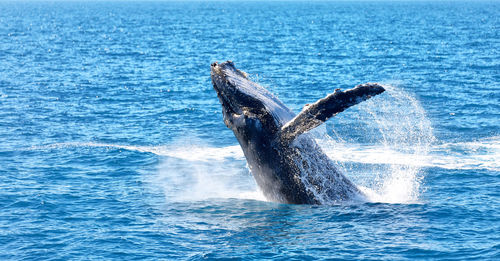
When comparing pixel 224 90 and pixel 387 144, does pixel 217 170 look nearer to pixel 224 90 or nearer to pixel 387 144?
pixel 224 90

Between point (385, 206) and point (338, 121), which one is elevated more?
point (338, 121)

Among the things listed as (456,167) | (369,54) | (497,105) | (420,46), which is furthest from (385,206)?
(420,46)

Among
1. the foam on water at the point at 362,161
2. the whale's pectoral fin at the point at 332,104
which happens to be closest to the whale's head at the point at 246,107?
the whale's pectoral fin at the point at 332,104

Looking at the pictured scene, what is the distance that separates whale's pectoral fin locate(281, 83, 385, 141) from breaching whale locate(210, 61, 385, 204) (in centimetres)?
37

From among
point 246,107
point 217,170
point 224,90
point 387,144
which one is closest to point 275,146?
point 246,107

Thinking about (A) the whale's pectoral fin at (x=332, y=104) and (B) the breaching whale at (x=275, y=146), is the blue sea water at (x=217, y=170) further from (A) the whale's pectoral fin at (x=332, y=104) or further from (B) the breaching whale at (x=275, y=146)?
(A) the whale's pectoral fin at (x=332, y=104)

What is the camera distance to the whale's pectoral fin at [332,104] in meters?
12.3

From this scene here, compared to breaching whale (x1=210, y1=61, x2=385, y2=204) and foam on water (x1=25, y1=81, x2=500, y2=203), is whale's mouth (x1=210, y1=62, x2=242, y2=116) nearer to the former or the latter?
breaching whale (x1=210, y1=61, x2=385, y2=204)

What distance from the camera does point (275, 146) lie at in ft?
47.4

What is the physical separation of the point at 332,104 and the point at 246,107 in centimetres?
251

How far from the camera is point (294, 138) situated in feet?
46.2

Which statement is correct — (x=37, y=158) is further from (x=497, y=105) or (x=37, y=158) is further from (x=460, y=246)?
(x=497, y=105)

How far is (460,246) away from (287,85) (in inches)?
1031

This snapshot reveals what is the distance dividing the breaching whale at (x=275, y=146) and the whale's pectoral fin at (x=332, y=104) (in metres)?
0.37
